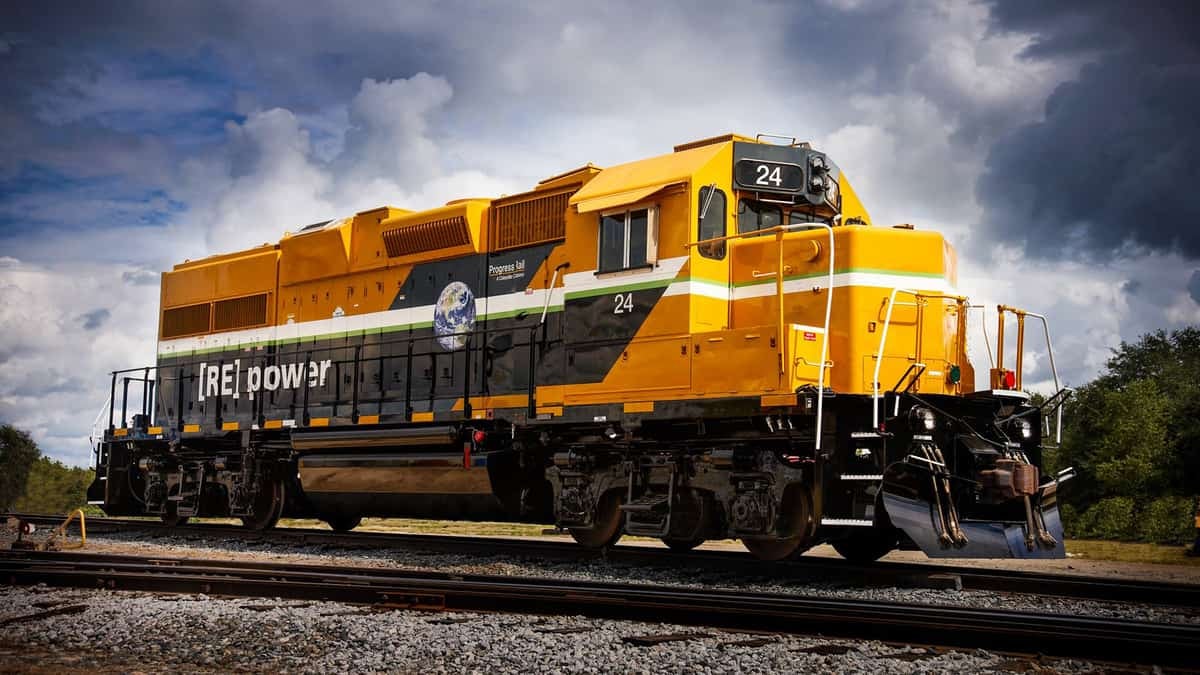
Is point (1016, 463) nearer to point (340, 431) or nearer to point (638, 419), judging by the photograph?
point (638, 419)

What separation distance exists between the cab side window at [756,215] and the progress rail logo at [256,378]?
6677 mm

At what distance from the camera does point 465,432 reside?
12.5 m

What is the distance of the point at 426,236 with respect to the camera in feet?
44.9

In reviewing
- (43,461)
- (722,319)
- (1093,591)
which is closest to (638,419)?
(722,319)

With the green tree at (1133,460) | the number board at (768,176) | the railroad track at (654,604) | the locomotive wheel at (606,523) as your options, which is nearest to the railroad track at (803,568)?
the locomotive wheel at (606,523)

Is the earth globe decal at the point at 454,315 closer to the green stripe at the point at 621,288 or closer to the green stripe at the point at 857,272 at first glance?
the green stripe at the point at 621,288

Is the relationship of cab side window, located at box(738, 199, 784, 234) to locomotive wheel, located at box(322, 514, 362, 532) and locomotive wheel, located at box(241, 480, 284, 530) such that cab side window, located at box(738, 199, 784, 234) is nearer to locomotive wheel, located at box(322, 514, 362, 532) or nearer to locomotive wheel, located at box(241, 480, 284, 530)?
locomotive wheel, located at box(322, 514, 362, 532)

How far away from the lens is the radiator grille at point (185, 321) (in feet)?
57.0

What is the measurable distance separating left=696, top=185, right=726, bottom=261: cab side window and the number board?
0.31 m

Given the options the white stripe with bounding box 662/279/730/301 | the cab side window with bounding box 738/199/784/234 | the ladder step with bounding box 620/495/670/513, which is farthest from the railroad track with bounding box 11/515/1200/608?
the cab side window with bounding box 738/199/784/234

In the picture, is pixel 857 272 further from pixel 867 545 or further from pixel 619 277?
pixel 867 545

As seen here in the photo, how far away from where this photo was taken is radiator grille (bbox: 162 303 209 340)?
1738 centimetres

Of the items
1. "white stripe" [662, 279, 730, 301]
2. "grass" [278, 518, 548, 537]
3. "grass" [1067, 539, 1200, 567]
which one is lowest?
"grass" [278, 518, 548, 537]

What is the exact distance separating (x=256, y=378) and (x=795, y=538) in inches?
365
